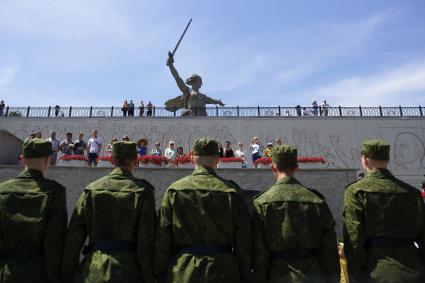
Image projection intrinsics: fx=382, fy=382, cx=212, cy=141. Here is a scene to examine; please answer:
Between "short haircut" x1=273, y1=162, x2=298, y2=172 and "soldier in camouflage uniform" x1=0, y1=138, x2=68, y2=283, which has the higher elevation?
"short haircut" x1=273, y1=162, x2=298, y2=172

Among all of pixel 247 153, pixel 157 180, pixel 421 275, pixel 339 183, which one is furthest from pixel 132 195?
pixel 247 153

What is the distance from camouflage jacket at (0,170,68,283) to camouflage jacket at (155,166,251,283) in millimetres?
990

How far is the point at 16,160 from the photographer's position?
1331 cm

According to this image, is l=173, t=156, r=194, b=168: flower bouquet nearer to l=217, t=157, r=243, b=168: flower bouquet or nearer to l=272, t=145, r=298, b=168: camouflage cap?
l=217, t=157, r=243, b=168: flower bouquet

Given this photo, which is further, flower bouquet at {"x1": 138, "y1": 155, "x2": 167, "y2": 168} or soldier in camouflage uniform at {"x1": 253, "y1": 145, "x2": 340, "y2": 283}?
flower bouquet at {"x1": 138, "y1": 155, "x2": 167, "y2": 168}

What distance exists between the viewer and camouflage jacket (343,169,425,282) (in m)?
3.53

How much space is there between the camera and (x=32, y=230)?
140 inches

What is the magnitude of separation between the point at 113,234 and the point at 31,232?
30.5 inches

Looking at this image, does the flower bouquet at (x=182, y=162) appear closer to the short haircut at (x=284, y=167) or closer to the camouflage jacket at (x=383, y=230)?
the short haircut at (x=284, y=167)

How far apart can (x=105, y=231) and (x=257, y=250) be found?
4.66ft

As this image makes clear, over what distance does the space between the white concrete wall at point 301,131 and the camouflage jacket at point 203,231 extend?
17987 mm

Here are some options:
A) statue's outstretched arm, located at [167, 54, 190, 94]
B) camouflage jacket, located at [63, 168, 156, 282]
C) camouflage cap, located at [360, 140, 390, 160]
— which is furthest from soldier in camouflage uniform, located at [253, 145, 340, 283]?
statue's outstretched arm, located at [167, 54, 190, 94]

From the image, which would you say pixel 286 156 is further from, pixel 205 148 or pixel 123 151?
pixel 123 151

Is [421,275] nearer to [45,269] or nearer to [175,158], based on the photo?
[45,269]
